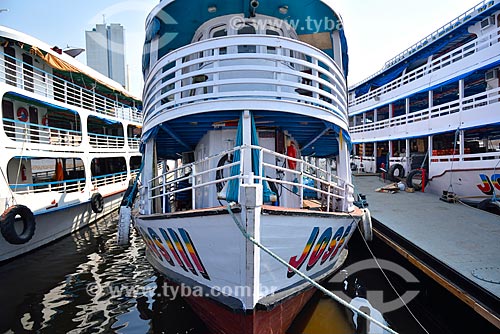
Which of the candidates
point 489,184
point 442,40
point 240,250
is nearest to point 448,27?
point 442,40

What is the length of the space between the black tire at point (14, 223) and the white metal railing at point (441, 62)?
17.2 m

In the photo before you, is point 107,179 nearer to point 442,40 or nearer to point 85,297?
point 85,297

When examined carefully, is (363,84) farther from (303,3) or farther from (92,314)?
(92,314)

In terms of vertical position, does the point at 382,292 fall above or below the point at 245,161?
below

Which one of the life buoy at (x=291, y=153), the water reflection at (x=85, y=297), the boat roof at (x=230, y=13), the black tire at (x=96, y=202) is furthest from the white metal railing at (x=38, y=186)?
the life buoy at (x=291, y=153)

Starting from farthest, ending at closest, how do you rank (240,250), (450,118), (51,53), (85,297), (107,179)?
(107,179), (450,118), (51,53), (85,297), (240,250)

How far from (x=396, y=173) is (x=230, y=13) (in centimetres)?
1439

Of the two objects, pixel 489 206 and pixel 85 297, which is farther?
pixel 489 206

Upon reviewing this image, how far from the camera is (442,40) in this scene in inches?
649

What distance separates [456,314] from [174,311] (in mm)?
5483

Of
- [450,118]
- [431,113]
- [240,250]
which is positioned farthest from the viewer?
[431,113]

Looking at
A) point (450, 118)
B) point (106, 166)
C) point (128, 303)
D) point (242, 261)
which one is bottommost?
point (128, 303)

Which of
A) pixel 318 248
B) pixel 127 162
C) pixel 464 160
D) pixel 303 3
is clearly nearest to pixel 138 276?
pixel 318 248

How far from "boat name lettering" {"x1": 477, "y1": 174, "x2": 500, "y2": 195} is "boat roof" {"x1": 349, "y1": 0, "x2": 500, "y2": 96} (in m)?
7.96
